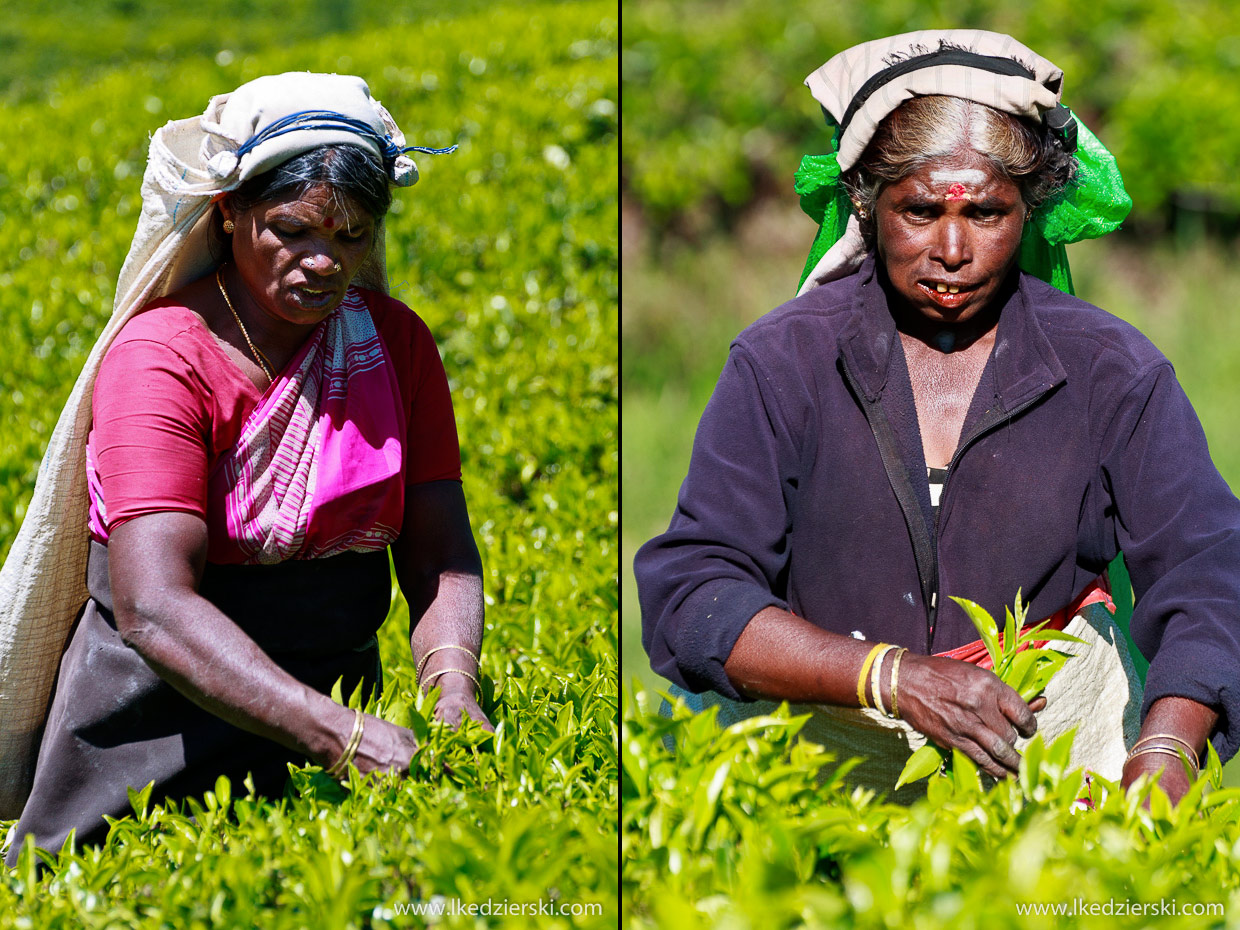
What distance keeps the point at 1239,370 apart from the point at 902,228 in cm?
413

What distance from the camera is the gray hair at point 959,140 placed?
91.4 inches

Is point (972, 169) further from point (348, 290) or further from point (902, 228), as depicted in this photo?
point (348, 290)

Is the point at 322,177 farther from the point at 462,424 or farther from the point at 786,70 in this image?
the point at 786,70

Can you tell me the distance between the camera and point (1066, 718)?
2.53m

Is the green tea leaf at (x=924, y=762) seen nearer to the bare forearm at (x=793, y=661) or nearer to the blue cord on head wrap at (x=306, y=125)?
the bare forearm at (x=793, y=661)

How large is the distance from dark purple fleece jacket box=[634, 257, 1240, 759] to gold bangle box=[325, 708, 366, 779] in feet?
1.69

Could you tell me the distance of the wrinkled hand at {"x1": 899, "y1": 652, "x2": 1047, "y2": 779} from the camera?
2.00 m

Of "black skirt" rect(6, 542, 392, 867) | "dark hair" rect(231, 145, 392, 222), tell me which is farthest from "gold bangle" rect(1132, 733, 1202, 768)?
"dark hair" rect(231, 145, 392, 222)

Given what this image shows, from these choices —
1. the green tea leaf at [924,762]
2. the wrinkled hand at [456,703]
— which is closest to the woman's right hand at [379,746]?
the wrinkled hand at [456,703]

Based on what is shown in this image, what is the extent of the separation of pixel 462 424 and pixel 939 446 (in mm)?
2777

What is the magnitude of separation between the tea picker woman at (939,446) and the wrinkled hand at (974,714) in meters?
0.19

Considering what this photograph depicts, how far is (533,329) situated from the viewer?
18.6 feet
